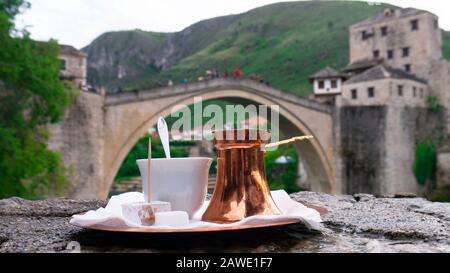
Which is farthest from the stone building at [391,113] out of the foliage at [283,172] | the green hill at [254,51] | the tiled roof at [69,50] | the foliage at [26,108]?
the green hill at [254,51]

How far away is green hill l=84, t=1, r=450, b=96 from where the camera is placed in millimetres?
40062

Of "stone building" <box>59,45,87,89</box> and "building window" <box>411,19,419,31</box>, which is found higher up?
"building window" <box>411,19,419,31</box>

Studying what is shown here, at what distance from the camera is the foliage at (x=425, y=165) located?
72.6 feet

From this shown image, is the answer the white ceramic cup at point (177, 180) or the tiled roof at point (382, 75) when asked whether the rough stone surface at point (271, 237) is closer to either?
the white ceramic cup at point (177, 180)

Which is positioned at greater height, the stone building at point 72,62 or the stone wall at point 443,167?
the stone building at point 72,62

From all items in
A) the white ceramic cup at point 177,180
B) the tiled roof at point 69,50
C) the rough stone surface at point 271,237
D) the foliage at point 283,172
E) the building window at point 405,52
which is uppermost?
the tiled roof at point 69,50

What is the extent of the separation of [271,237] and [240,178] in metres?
0.22

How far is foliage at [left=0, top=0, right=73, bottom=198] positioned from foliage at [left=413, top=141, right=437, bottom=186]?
15.5m

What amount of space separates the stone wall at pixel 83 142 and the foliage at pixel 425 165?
14.0 metres

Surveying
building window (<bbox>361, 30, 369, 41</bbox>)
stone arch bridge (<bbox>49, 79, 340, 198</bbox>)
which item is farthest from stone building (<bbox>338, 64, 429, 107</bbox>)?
building window (<bbox>361, 30, 369, 41</bbox>)

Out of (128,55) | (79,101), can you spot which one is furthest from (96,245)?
(128,55)

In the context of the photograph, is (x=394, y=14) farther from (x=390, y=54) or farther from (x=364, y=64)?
(x=364, y=64)

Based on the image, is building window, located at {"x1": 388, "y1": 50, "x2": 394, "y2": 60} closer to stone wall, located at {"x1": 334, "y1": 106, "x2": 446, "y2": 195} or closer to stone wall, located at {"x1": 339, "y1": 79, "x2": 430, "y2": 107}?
stone wall, located at {"x1": 339, "y1": 79, "x2": 430, "y2": 107}
